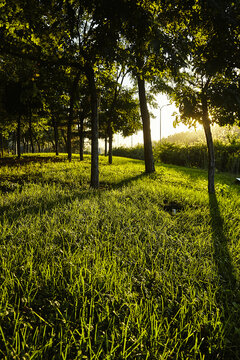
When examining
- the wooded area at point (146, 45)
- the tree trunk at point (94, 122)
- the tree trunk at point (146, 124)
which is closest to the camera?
the wooded area at point (146, 45)

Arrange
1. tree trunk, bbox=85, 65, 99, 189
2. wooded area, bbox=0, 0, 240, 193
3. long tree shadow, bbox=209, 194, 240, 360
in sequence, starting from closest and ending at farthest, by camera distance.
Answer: long tree shadow, bbox=209, 194, 240, 360
wooded area, bbox=0, 0, 240, 193
tree trunk, bbox=85, 65, 99, 189

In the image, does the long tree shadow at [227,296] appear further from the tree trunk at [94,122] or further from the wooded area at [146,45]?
the tree trunk at [94,122]

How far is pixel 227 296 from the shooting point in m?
2.29

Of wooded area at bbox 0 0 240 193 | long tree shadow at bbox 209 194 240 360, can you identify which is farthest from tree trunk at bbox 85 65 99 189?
long tree shadow at bbox 209 194 240 360

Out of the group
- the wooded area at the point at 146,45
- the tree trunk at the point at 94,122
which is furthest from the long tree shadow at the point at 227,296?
the tree trunk at the point at 94,122

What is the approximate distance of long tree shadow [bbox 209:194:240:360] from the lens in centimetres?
169

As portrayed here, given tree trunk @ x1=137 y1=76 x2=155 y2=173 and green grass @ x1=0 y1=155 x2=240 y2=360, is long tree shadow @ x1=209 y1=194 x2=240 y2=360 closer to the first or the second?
green grass @ x1=0 y1=155 x2=240 y2=360

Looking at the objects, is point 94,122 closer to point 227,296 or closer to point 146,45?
point 146,45

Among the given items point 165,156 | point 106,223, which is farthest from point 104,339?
point 165,156

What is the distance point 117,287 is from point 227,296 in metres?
1.28

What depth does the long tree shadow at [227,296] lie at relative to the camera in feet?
5.53

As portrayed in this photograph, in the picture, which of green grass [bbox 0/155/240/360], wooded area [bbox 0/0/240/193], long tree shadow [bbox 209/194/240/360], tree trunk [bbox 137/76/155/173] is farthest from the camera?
tree trunk [bbox 137/76/155/173]

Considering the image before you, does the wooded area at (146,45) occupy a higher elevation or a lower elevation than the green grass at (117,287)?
higher

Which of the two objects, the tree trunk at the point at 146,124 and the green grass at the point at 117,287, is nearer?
the green grass at the point at 117,287
